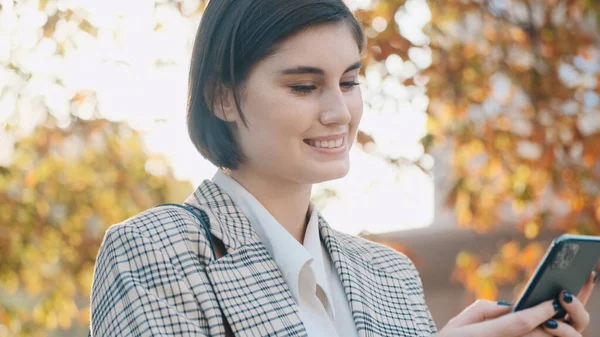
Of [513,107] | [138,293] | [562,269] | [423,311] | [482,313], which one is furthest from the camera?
[513,107]

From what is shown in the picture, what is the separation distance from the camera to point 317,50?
1.88 metres

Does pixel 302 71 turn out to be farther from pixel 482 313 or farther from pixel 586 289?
pixel 586 289

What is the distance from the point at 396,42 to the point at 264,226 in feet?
7.36

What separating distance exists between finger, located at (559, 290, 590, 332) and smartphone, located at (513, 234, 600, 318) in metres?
0.02

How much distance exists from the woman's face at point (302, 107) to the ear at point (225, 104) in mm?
21

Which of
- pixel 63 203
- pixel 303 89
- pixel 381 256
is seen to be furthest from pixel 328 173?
pixel 63 203

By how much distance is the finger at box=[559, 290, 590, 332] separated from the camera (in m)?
1.94

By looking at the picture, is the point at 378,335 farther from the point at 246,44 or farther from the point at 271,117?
the point at 246,44

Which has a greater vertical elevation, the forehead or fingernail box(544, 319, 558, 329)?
the forehead

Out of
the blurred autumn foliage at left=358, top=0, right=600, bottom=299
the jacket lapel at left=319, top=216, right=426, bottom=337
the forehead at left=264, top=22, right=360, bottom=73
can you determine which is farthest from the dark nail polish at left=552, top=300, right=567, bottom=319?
the blurred autumn foliage at left=358, top=0, right=600, bottom=299

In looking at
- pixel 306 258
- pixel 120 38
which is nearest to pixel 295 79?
pixel 306 258

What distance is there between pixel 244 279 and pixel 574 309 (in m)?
0.72

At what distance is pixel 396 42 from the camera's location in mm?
4047

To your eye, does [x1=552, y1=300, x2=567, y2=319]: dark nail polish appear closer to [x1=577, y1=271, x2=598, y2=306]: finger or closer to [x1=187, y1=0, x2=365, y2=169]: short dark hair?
[x1=577, y1=271, x2=598, y2=306]: finger
